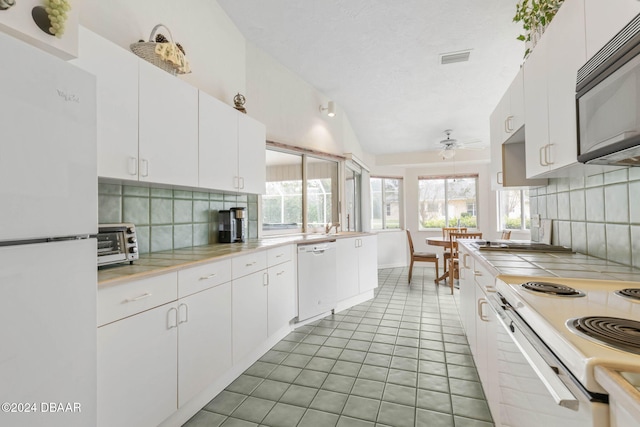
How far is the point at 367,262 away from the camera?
13.3 ft

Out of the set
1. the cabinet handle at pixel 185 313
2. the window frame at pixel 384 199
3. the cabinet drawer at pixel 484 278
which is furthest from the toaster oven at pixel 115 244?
the window frame at pixel 384 199

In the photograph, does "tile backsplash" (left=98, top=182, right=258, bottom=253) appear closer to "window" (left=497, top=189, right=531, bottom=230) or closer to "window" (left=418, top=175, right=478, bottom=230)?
"window" (left=418, top=175, right=478, bottom=230)

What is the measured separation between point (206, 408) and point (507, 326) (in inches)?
65.8

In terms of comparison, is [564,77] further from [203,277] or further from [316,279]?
[316,279]

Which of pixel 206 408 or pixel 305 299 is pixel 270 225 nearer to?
pixel 305 299

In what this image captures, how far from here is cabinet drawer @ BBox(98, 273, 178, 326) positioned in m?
1.17

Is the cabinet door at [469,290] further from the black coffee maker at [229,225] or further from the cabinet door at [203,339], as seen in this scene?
the black coffee maker at [229,225]

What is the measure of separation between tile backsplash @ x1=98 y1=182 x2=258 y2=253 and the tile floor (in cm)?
111

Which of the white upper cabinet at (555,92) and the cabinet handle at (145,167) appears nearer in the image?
the white upper cabinet at (555,92)

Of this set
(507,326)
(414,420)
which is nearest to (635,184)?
(507,326)

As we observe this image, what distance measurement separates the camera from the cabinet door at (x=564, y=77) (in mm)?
1235

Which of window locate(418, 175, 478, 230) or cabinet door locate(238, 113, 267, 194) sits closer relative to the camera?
cabinet door locate(238, 113, 267, 194)

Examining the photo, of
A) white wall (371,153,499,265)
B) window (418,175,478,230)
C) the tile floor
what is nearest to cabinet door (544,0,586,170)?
the tile floor

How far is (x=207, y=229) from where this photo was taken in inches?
104
